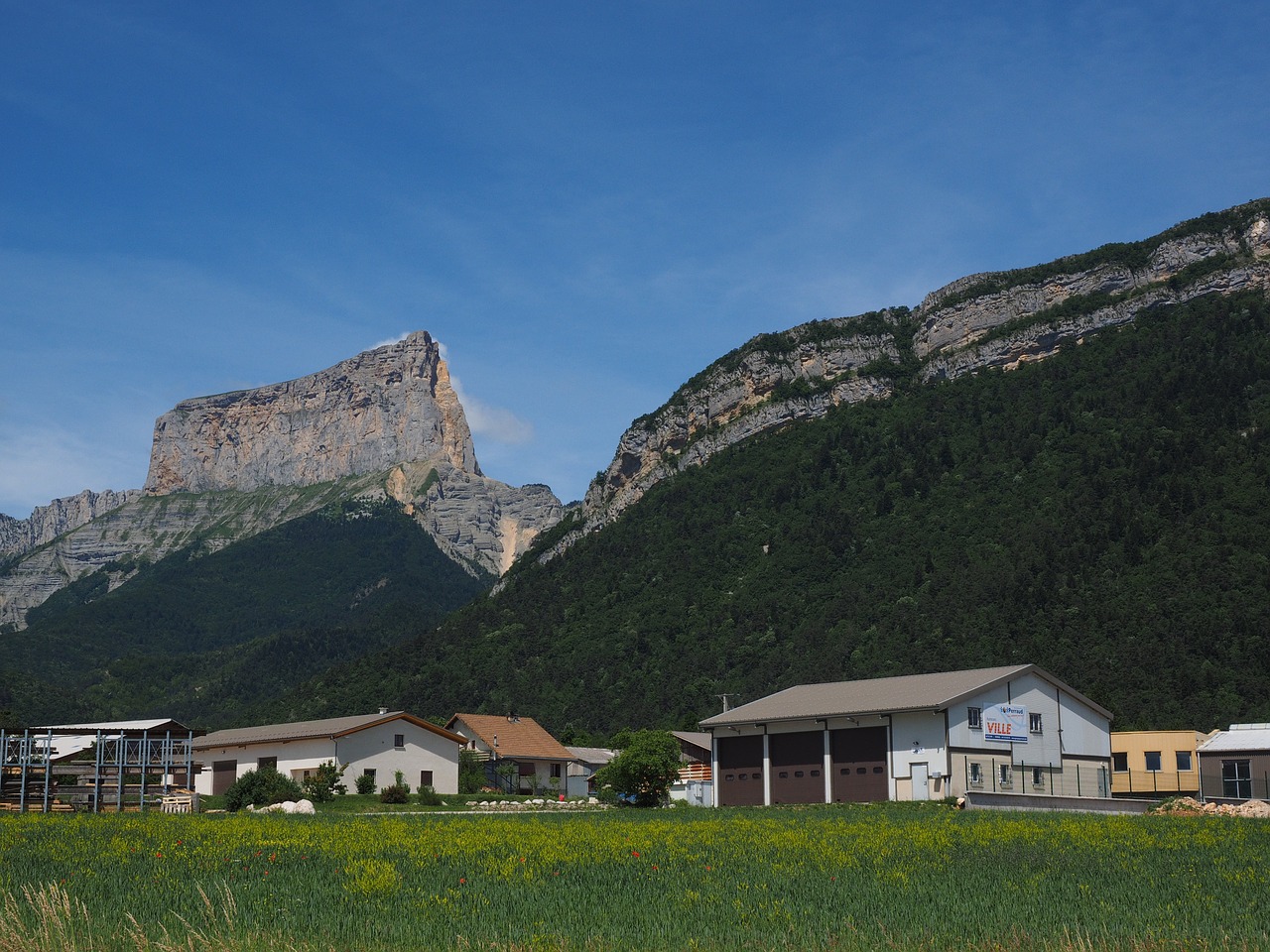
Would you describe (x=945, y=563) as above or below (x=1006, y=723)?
above

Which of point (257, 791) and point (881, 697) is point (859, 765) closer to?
point (881, 697)

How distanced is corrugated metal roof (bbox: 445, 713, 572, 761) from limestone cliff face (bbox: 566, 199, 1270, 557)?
70616 mm

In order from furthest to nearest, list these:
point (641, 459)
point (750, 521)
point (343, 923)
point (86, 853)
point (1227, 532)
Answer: point (641, 459) < point (750, 521) < point (1227, 532) < point (86, 853) < point (343, 923)

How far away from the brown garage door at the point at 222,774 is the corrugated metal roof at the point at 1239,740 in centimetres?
5028

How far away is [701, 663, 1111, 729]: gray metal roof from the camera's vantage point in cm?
5075

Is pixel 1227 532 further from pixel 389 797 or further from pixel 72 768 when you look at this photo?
pixel 72 768

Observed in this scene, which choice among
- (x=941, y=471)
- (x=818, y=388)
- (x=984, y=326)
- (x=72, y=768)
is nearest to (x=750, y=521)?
(x=941, y=471)

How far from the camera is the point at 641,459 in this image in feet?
540

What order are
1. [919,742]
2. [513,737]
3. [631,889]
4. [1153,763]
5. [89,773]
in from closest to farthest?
[631,889] → [89,773] → [919,742] → [1153,763] → [513,737]

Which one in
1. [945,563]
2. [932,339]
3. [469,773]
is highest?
[932,339]

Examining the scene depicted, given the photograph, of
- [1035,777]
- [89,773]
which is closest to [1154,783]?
→ [1035,777]

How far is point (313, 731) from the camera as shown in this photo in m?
65.6

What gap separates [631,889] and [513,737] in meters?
62.0

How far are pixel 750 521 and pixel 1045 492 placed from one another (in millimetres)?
33420
